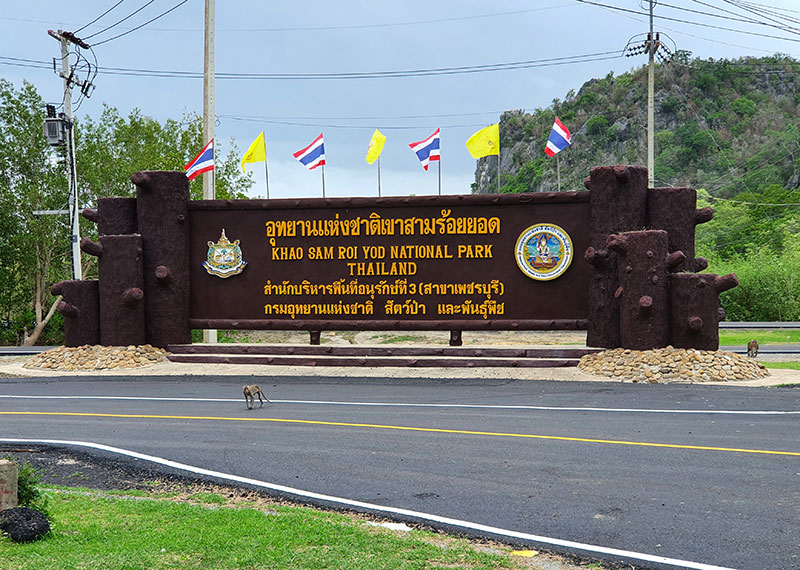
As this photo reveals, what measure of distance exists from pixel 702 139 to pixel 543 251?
83.8 m

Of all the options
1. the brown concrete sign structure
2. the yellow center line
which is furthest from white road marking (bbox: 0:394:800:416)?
the brown concrete sign structure

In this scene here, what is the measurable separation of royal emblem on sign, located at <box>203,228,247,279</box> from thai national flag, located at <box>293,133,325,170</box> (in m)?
3.21

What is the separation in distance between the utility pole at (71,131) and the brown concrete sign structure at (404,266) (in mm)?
5792

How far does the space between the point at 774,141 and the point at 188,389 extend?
283 feet

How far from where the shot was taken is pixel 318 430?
12.1 metres

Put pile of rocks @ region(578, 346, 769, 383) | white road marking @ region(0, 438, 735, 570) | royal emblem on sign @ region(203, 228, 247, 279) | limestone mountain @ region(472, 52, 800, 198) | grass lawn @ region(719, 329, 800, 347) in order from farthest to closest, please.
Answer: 1. limestone mountain @ region(472, 52, 800, 198)
2. grass lawn @ region(719, 329, 800, 347)
3. royal emblem on sign @ region(203, 228, 247, 279)
4. pile of rocks @ region(578, 346, 769, 383)
5. white road marking @ region(0, 438, 735, 570)

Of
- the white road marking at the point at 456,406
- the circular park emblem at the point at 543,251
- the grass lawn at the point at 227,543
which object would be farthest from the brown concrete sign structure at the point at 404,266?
the grass lawn at the point at 227,543

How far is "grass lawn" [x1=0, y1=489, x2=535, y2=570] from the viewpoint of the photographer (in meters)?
6.14

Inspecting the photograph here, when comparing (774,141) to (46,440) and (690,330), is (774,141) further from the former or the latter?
(46,440)

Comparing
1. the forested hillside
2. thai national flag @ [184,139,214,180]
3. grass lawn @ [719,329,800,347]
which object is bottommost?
grass lawn @ [719,329,800,347]

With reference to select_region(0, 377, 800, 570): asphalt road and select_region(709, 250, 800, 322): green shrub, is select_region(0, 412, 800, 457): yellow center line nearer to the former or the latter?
select_region(0, 377, 800, 570): asphalt road

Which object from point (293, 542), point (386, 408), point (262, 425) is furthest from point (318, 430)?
point (293, 542)

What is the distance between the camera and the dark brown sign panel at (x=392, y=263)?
1980cm

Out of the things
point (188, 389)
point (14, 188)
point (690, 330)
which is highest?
point (14, 188)
